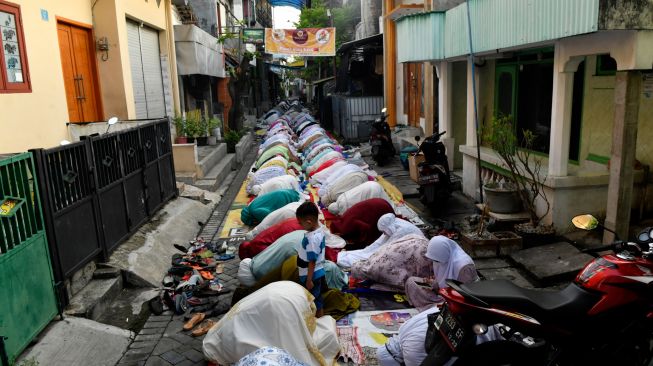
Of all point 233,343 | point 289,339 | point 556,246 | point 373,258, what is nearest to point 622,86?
point 556,246

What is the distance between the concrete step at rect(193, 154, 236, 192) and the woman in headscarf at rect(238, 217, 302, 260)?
5.15 meters

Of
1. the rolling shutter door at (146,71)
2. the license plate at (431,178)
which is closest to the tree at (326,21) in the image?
the rolling shutter door at (146,71)

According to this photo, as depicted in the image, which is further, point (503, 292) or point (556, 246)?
point (556, 246)

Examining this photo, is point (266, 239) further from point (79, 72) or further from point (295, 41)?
point (295, 41)

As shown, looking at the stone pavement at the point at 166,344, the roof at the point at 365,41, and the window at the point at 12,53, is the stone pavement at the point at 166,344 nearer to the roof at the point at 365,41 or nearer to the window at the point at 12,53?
the window at the point at 12,53

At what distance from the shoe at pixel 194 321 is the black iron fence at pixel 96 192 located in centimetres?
132

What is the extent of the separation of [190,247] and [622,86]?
6.48 meters

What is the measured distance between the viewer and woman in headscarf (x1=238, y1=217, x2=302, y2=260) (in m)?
6.97

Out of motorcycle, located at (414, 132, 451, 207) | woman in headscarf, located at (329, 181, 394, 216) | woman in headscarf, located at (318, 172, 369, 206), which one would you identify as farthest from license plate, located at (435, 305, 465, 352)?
woman in headscarf, located at (318, 172, 369, 206)

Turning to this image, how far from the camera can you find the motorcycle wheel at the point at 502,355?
10.9ft

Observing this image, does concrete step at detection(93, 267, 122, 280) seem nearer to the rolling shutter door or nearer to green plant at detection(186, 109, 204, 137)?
the rolling shutter door

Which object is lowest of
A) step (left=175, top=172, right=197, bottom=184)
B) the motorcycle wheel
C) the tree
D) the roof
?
step (left=175, top=172, right=197, bottom=184)

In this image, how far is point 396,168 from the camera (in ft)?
47.5

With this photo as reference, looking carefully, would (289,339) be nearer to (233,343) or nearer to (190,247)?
(233,343)
